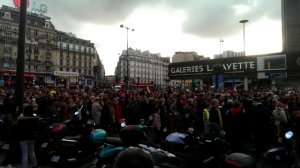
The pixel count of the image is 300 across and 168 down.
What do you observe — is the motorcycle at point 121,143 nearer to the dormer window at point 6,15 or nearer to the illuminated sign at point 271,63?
the illuminated sign at point 271,63

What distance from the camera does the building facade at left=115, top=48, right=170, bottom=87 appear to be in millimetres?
138000

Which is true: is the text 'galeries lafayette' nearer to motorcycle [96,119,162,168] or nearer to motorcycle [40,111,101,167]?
motorcycle [40,111,101,167]

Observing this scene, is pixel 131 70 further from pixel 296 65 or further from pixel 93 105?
pixel 93 105

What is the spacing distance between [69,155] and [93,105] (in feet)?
15.0

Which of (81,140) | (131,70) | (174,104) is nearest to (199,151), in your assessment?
(81,140)

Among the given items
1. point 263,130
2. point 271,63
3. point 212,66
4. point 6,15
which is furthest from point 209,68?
point 6,15

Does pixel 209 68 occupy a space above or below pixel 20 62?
above

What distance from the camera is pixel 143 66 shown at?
146 m

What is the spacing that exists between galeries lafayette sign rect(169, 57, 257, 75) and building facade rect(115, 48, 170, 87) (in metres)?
80.5

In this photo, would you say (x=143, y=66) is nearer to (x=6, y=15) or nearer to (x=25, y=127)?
(x=6, y=15)

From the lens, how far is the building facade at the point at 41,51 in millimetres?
75188

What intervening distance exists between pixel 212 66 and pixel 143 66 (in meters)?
101

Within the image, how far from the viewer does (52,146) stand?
7.10m

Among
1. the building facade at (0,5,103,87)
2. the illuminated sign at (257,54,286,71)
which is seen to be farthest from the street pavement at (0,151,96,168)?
the building facade at (0,5,103,87)
